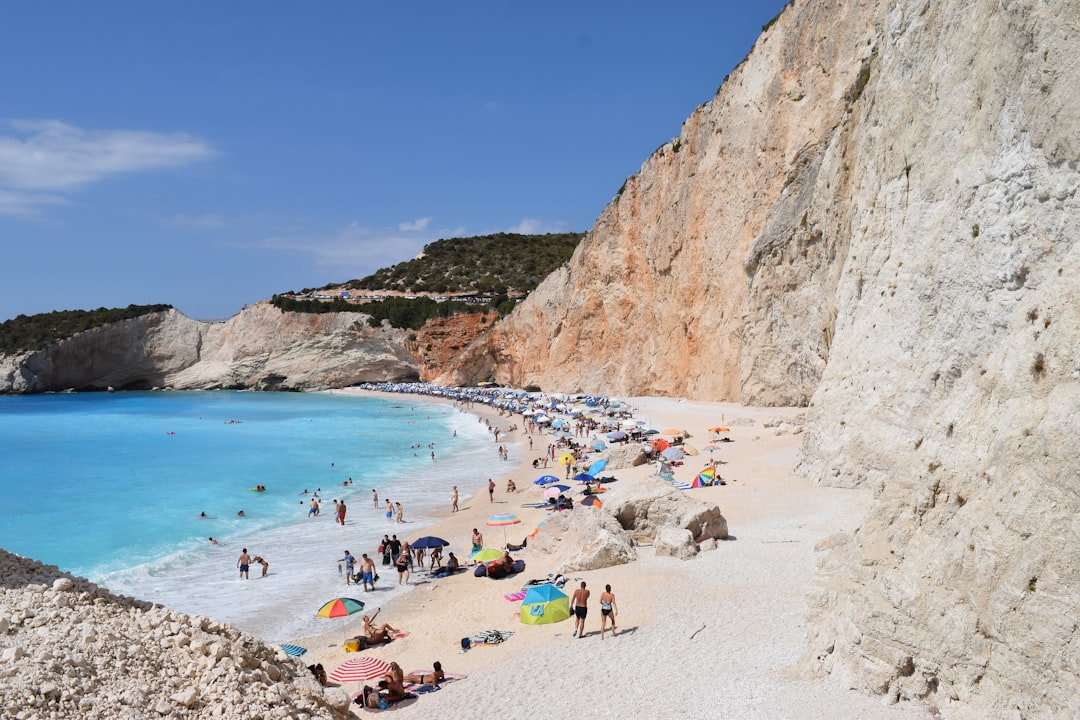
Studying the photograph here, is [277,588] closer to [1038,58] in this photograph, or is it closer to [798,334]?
[1038,58]

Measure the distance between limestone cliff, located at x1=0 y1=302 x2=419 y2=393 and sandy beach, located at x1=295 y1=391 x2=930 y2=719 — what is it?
65374 millimetres

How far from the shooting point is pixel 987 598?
5660mm

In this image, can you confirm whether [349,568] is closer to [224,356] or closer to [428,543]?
[428,543]

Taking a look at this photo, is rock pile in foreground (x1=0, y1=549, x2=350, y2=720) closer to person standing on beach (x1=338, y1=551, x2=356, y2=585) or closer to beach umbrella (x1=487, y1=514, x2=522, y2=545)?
person standing on beach (x1=338, y1=551, x2=356, y2=585)

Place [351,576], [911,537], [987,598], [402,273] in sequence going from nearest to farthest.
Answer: [987,598]
[911,537]
[351,576]
[402,273]

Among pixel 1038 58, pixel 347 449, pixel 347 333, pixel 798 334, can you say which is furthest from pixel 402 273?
pixel 1038 58

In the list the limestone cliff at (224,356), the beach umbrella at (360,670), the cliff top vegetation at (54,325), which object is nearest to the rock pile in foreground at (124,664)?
the beach umbrella at (360,670)

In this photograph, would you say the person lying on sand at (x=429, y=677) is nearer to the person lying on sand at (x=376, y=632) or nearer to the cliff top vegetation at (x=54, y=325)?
the person lying on sand at (x=376, y=632)

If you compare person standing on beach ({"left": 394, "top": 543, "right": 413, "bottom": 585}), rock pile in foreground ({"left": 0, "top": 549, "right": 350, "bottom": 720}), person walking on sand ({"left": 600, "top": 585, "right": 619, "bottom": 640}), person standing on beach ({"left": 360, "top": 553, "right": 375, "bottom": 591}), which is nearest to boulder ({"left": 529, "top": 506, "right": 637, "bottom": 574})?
person standing on beach ({"left": 394, "top": 543, "right": 413, "bottom": 585})

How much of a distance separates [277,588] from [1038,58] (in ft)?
54.4

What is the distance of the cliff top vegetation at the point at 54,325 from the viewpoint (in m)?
82.0

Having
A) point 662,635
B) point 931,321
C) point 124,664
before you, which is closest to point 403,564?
point 662,635

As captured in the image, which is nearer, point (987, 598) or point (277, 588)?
point (987, 598)

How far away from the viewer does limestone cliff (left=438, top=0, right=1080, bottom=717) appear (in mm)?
5605
